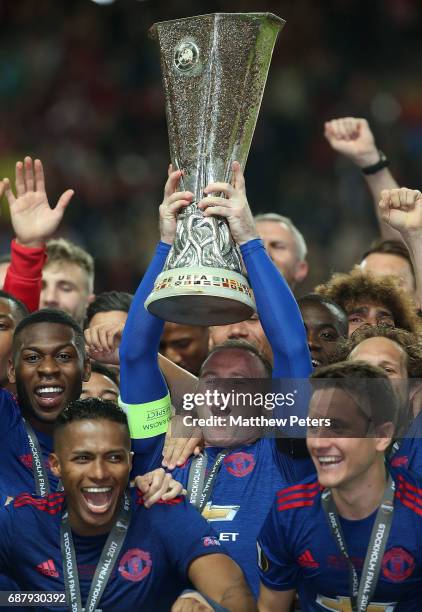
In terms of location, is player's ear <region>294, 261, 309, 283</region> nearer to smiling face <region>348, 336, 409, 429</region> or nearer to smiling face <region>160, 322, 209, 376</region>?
smiling face <region>160, 322, 209, 376</region>

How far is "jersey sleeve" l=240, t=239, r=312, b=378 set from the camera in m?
3.55

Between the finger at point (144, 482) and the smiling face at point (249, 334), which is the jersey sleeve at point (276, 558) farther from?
the smiling face at point (249, 334)

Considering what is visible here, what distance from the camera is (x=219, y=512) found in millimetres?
3742

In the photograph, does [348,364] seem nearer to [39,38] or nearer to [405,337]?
[405,337]

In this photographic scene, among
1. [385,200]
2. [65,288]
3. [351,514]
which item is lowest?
[351,514]

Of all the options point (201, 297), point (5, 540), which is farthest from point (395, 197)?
point (5, 540)

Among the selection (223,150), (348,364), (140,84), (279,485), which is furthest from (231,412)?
(140,84)

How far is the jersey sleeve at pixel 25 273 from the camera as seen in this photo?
4.59 m

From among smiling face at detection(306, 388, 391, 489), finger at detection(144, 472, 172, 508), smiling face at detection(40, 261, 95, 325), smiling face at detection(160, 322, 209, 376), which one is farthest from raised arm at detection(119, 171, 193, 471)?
smiling face at detection(40, 261, 95, 325)

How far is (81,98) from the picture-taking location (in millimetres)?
9336

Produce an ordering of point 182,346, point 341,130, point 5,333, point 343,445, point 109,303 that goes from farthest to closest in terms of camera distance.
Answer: point 341,130, point 109,303, point 182,346, point 5,333, point 343,445

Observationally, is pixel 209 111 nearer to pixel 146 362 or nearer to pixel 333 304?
pixel 146 362

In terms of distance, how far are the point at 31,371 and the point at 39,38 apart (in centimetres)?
600

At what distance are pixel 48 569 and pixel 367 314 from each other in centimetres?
158
